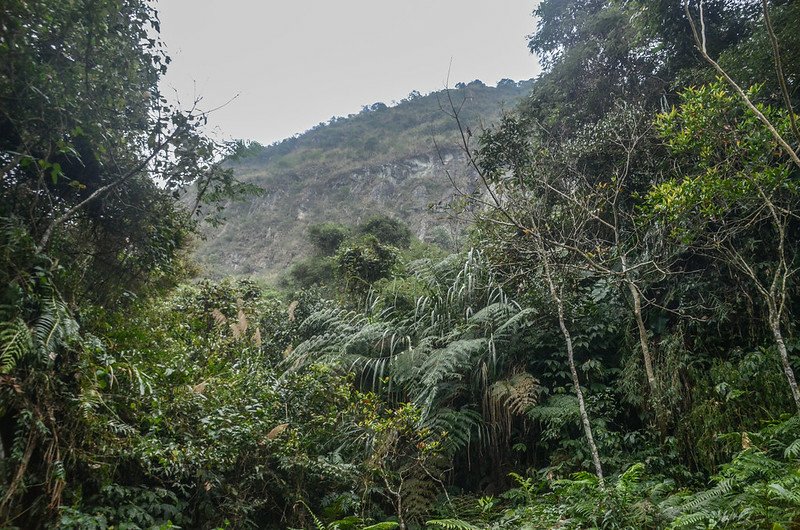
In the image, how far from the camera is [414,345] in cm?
606

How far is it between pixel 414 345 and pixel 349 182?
28.6 metres

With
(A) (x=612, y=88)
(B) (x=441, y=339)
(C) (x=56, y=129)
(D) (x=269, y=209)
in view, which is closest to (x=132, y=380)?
(C) (x=56, y=129)

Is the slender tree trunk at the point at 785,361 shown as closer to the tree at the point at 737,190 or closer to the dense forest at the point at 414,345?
the dense forest at the point at 414,345

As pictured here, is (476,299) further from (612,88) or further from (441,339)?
(612,88)

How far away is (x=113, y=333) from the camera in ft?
11.4

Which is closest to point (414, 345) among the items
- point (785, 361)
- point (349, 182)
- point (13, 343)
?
point (785, 361)

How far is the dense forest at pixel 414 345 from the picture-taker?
2848 millimetres

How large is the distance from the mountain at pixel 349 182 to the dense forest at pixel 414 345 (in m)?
14.2

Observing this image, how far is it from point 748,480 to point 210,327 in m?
6.46

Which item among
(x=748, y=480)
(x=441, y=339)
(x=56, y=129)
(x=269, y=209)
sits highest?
(x=269, y=209)

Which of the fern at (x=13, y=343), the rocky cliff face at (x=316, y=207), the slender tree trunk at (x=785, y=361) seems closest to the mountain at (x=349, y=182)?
the rocky cliff face at (x=316, y=207)

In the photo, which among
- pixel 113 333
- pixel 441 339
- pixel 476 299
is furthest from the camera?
pixel 476 299

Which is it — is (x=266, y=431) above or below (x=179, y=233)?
below

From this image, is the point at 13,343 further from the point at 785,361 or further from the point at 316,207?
the point at 316,207
